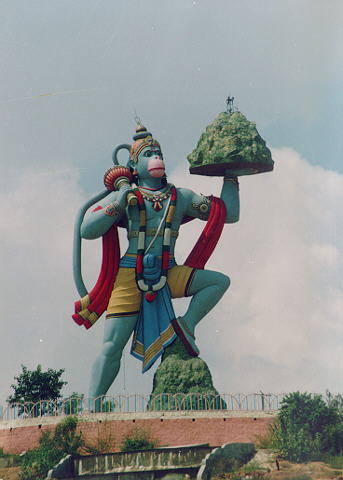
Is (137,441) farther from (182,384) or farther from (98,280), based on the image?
(98,280)

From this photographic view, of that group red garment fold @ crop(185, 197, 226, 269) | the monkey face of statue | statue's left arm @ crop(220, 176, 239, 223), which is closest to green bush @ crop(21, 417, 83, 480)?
red garment fold @ crop(185, 197, 226, 269)

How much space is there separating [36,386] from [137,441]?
5990mm

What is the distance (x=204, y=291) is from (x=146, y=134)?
3.64m

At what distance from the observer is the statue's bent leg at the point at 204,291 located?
28203 millimetres

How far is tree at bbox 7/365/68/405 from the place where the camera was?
103ft

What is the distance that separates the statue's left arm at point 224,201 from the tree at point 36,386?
5.61m

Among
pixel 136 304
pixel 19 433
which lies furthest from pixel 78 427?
pixel 136 304

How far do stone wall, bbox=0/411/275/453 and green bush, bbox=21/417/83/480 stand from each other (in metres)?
0.17

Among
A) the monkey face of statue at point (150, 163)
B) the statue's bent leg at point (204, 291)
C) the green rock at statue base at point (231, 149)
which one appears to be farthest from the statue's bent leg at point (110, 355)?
the green rock at statue base at point (231, 149)

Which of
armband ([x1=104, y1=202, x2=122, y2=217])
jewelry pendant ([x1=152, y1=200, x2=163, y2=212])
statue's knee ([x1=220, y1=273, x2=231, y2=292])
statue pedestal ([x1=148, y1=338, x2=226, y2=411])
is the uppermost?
jewelry pendant ([x1=152, y1=200, x2=163, y2=212])

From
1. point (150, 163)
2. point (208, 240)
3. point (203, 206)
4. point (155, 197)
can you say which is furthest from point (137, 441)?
point (150, 163)

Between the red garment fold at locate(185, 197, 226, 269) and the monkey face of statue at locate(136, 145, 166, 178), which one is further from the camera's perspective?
the red garment fold at locate(185, 197, 226, 269)

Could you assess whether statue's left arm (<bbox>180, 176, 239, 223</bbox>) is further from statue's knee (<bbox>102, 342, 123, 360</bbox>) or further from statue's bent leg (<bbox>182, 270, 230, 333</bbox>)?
statue's knee (<bbox>102, 342, 123, 360</bbox>)

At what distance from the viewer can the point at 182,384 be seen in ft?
89.2
